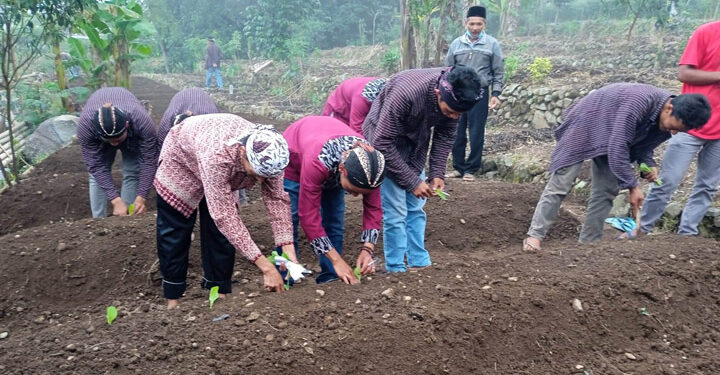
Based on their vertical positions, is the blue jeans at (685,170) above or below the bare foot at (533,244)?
above

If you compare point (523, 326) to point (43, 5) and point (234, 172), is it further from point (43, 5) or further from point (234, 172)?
point (43, 5)

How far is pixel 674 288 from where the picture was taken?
3.02 meters

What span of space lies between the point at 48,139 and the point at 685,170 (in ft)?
28.5

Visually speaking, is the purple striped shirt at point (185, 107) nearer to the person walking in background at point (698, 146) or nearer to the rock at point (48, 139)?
the person walking in background at point (698, 146)

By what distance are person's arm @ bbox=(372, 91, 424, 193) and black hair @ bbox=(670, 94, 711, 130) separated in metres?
1.64

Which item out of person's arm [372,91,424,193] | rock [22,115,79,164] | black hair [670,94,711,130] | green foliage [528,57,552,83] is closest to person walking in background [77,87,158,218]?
person's arm [372,91,424,193]

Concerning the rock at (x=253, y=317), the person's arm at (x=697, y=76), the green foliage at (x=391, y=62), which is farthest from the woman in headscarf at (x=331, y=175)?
the green foliage at (x=391, y=62)

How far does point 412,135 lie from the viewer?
3.18 metres

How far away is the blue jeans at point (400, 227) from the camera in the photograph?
320cm

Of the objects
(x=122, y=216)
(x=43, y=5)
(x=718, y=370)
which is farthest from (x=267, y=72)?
(x=718, y=370)

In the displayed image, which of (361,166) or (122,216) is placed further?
(122,216)

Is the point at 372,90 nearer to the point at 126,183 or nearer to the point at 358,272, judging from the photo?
the point at 358,272

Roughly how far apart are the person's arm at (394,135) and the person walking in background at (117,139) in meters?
1.92

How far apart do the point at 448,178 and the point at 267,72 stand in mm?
12409
